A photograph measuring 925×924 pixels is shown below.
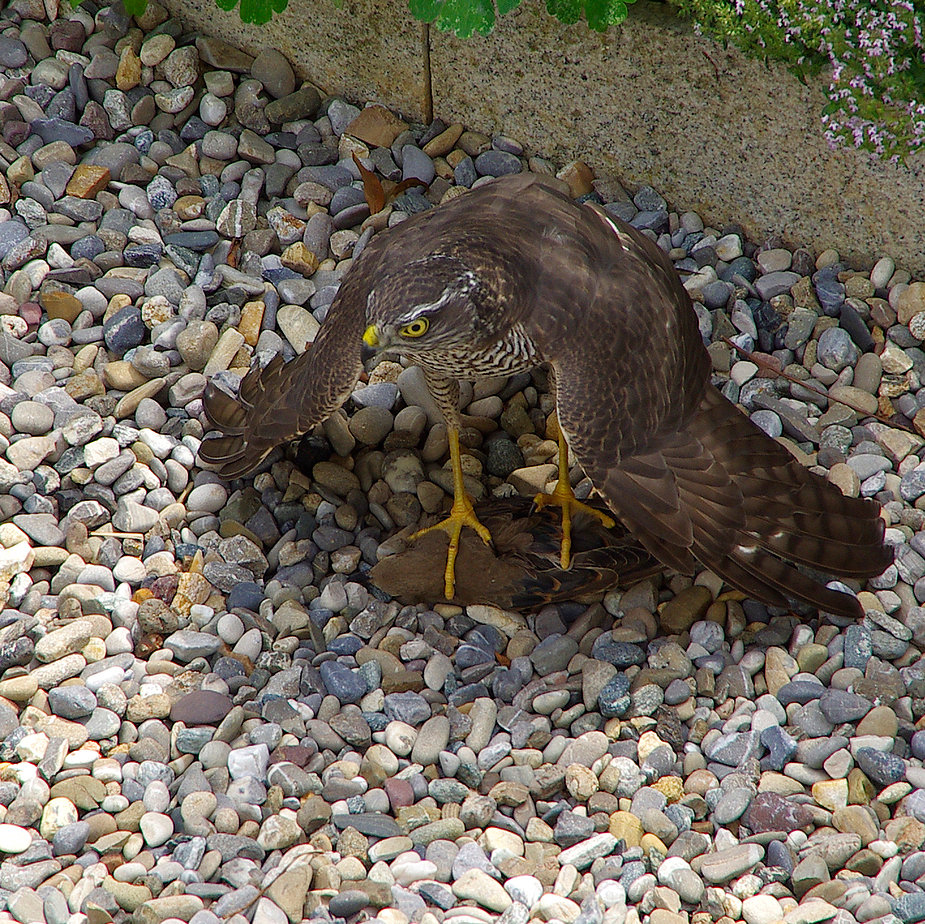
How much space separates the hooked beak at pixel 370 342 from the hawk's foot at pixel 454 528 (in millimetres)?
852

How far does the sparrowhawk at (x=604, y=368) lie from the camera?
304 cm

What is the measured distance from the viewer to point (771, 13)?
3758mm

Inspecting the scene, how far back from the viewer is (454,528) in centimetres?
366

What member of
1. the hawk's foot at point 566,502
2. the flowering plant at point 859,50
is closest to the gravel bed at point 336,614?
the hawk's foot at point 566,502

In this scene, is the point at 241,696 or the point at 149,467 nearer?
the point at 241,696

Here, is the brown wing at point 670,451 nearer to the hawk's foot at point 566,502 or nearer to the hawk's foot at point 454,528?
the hawk's foot at point 566,502

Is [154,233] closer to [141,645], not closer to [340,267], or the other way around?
[340,267]

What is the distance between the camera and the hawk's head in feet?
9.62

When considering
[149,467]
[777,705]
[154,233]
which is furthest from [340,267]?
[777,705]

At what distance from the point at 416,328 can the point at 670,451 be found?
0.84 meters

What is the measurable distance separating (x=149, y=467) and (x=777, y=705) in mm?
2227

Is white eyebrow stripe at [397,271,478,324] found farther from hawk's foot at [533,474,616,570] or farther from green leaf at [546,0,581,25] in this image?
green leaf at [546,0,581,25]

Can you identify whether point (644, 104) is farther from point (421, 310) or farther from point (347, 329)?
point (421, 310)

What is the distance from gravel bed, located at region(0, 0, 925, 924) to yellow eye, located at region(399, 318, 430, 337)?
40.3 inches
